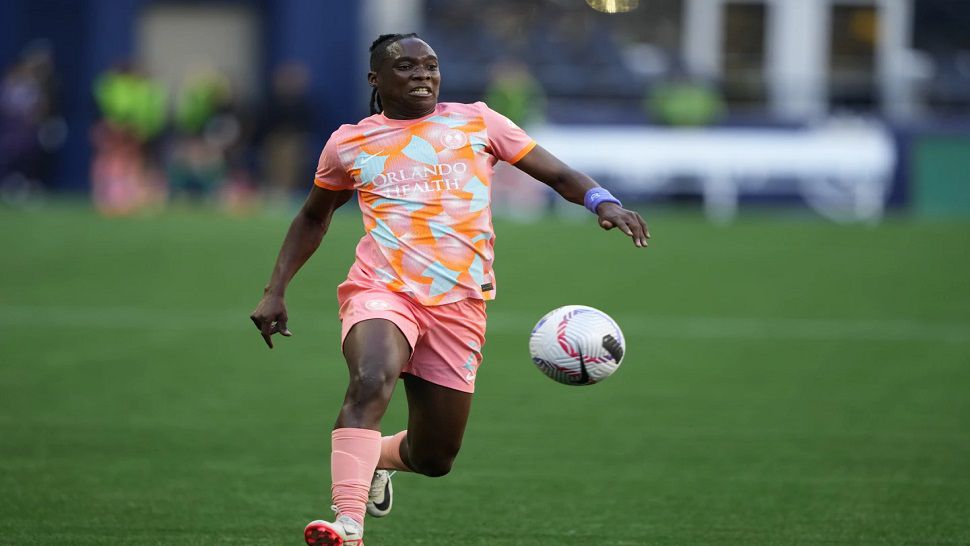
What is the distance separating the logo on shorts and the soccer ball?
2.46ft

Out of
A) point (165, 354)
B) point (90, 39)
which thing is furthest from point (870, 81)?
point (165, 354)

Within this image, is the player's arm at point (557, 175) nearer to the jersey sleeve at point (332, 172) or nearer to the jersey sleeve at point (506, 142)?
the jersey sleeve at point (506, 142)

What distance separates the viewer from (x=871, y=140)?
28.3 m

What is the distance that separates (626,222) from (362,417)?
4.18ft

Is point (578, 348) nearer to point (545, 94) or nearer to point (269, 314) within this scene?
point (269, 314)

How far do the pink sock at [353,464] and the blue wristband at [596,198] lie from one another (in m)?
1.27

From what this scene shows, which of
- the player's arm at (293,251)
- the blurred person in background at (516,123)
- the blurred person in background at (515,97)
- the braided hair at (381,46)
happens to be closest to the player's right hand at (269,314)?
the player's arm at (293,251)

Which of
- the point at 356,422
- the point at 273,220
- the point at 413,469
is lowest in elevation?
the point at 273,220

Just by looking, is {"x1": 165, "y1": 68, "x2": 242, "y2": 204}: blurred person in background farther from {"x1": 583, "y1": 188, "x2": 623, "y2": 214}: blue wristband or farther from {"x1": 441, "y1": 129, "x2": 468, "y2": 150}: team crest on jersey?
{"x1": 583, "y1": 188, "x2": 623, "y2": 214}: blue wristband

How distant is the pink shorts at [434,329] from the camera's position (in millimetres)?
5977

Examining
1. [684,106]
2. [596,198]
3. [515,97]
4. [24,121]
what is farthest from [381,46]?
[24,121]

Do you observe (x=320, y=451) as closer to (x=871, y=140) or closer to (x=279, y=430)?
(x=279, y=430)

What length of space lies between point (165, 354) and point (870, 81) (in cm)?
2547

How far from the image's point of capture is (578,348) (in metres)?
6.21
